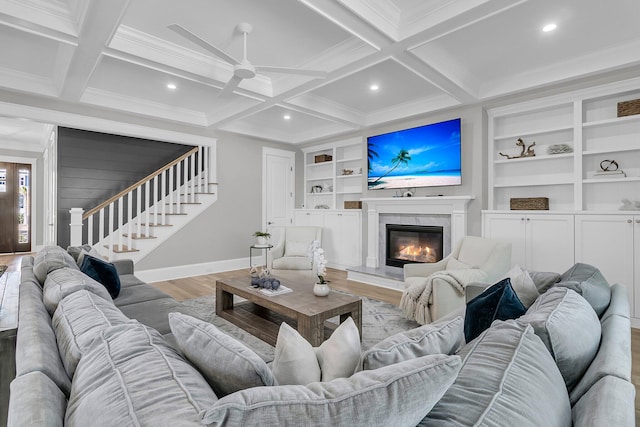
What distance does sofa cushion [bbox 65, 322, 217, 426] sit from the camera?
66 cm

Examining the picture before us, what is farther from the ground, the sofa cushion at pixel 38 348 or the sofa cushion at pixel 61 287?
the sofa cushion at pixel 61 287

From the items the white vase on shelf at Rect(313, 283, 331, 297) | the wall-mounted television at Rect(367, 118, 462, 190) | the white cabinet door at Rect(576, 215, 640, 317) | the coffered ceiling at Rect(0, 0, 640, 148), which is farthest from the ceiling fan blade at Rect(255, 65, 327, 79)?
the white cabinet door at Rect(576, 215, 640, 317)

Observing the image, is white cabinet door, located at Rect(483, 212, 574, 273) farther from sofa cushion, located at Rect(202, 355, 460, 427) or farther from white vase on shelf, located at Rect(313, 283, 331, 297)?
sofa cushion, located at Rect(202, 355, 460, 427)

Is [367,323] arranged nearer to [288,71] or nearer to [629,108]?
[288,71]

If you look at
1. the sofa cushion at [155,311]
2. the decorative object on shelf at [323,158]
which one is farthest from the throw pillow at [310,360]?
the decorative object on shelf at [323,158]

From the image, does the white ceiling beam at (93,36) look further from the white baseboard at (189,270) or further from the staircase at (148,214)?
the white baseboard at (189,270)

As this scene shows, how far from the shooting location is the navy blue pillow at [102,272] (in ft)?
8.22

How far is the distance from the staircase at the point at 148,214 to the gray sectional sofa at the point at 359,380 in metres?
3.93

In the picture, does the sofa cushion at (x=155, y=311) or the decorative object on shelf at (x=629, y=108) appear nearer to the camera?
the sofa cushion at (x=155, y=311)

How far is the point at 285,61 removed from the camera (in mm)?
3531

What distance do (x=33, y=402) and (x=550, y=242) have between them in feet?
14.4

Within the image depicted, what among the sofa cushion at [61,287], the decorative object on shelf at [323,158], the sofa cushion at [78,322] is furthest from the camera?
the decorative object on shelf at [323,158]

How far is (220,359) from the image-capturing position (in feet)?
2.81

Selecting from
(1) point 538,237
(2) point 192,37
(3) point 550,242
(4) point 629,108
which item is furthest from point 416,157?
(2) point 192,37
